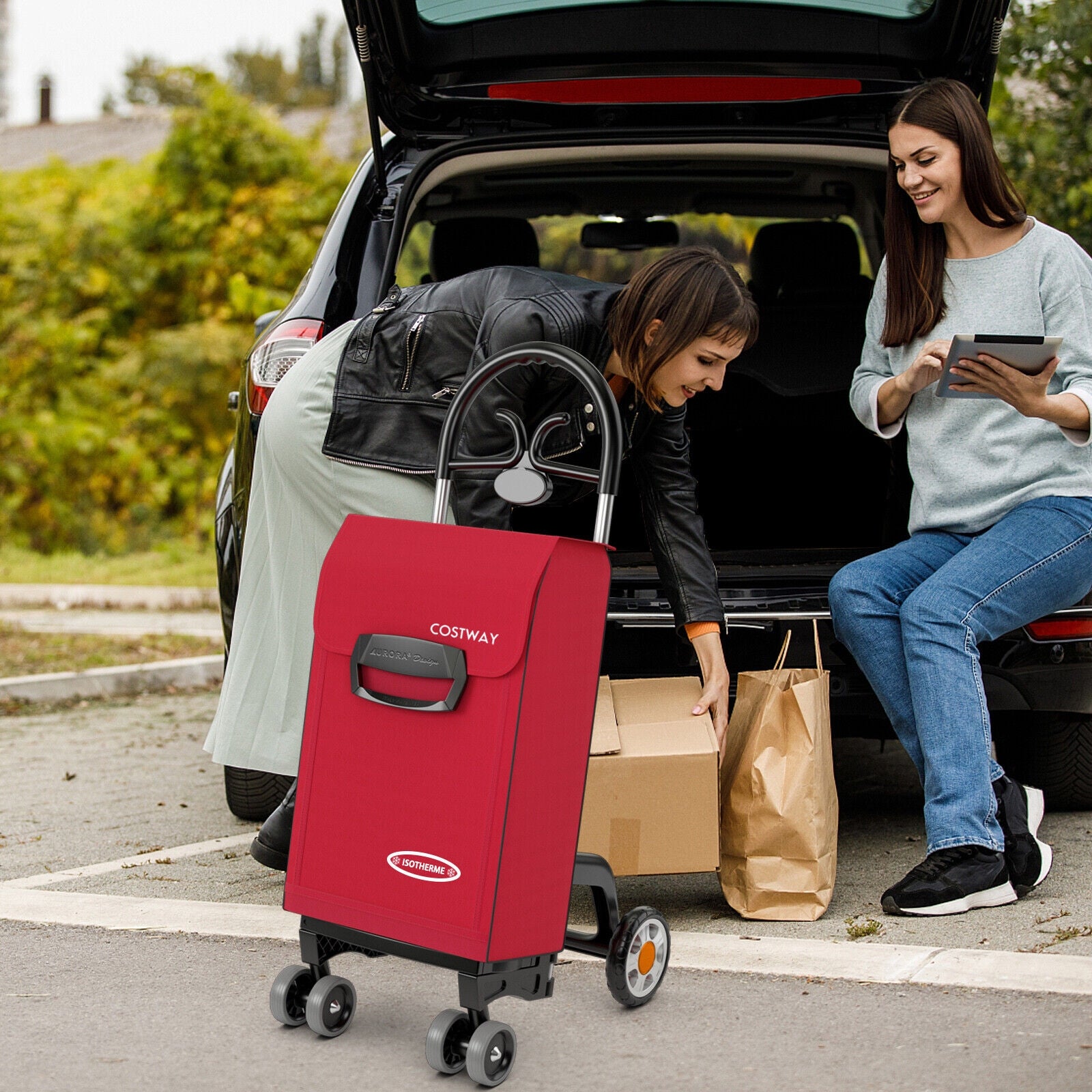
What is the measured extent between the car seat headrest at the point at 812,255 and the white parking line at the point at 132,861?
7.95 ft

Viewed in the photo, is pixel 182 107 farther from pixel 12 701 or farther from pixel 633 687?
pixel 633 687

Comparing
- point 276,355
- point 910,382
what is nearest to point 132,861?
point 276,355

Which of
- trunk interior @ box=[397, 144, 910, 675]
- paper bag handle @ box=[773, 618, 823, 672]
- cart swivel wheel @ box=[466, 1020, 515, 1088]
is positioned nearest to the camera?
cart swivel wheel @ box=[466, 1020, 515, 1088]

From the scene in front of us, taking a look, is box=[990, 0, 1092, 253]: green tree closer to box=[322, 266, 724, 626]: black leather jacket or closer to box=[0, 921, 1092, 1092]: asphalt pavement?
box=[322, 266, 724, 626]: black leather jacket

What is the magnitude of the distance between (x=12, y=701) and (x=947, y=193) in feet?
14.1

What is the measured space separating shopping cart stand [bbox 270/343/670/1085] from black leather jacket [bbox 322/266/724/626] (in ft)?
0.79

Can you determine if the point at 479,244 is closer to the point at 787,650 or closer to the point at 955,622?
the point at 787,650

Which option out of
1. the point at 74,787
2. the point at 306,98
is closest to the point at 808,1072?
the point at 74,787

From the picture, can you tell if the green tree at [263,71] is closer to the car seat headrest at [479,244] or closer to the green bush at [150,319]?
the green bush at [150,319]

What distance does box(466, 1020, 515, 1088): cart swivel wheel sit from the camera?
2.18 m

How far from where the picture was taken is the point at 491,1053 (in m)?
2.20

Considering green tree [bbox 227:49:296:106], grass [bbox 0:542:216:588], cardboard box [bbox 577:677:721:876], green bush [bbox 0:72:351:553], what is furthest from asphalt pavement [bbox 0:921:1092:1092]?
green tree [bbox 227:49:296:106]

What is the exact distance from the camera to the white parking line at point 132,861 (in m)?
3.42

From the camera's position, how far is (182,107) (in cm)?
1298
